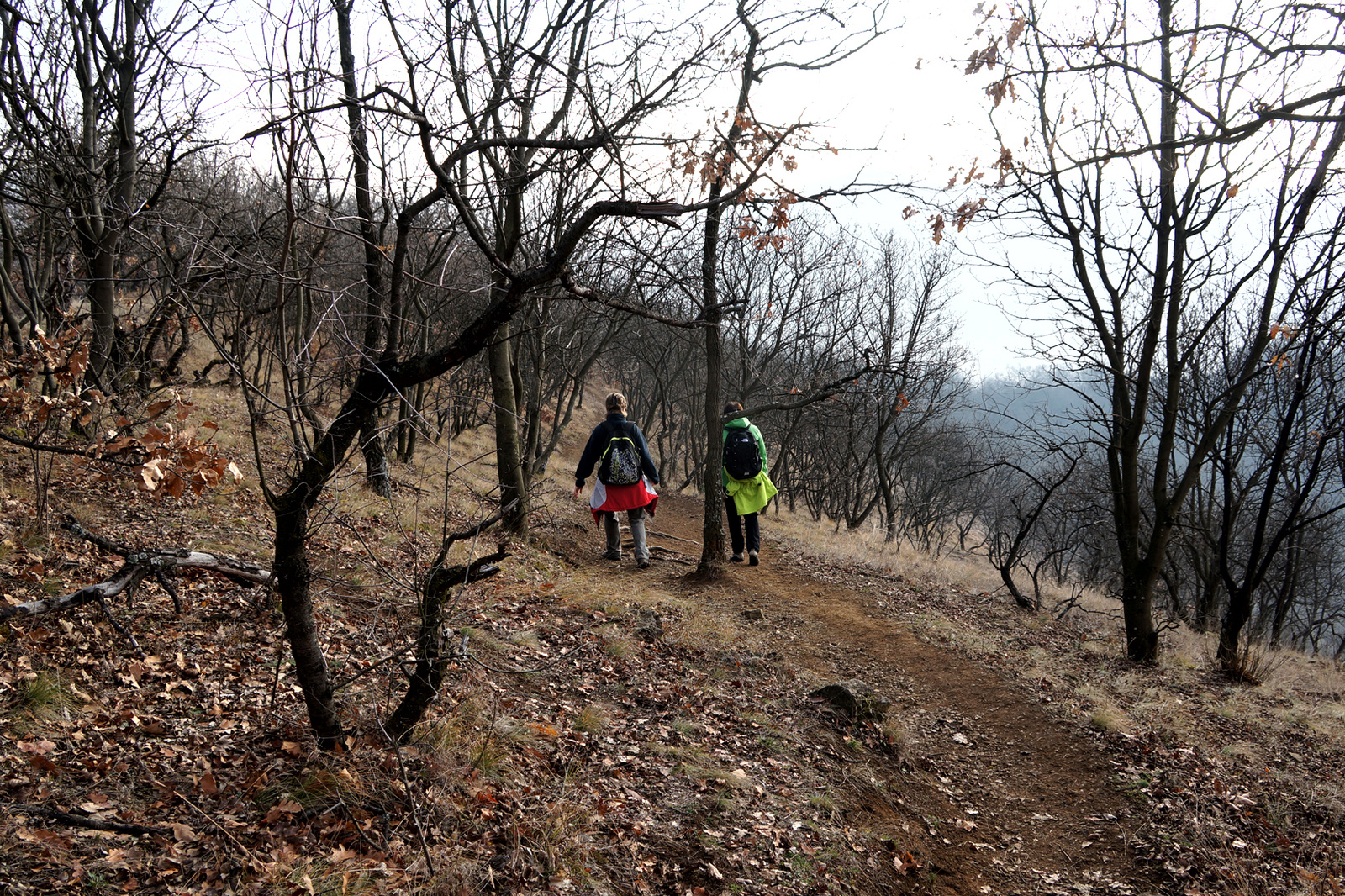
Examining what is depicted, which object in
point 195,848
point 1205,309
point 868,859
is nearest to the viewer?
point 195,848

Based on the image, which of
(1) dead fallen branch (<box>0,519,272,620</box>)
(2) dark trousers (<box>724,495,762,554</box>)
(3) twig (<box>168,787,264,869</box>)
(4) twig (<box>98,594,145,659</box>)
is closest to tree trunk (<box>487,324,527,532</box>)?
(2) dark trousers (<box>724,495,762,554</box>)

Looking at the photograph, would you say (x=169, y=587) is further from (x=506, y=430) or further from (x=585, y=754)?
(x=506, y=430)

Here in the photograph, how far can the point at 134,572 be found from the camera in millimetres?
4109

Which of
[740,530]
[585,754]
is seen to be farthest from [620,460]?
[585,754]

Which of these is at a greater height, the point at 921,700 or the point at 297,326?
the point at 297,326

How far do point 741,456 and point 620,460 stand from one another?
4.97 ft

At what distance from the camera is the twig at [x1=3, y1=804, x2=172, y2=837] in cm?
259

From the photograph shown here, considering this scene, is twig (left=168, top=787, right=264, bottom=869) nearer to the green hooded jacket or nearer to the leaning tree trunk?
the leaning tree trunk

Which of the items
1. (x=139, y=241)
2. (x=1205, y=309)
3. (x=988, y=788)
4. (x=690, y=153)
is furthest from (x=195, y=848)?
(x=1205, y=309)

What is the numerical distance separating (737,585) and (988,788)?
4003 millimetres

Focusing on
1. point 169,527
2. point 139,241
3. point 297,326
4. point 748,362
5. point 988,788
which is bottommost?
point 988,788

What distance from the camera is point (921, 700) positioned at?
625cm

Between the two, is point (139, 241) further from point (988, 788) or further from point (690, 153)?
point (988, 788)

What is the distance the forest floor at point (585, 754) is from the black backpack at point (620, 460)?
1488 mm
